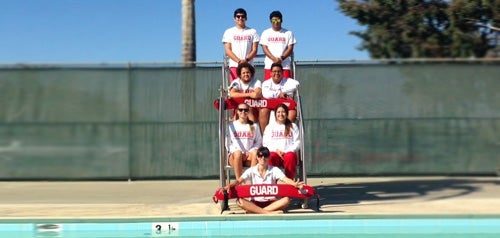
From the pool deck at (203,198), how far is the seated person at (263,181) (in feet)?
0.61

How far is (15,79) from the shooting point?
1293cm

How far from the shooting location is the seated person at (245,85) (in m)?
9.08

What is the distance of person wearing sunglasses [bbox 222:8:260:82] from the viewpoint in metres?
9.66

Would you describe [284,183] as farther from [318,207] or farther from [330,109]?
[330,109]

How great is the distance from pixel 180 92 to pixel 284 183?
4.93 m

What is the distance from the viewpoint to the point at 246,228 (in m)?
7.66

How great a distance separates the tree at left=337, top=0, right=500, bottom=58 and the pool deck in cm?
544

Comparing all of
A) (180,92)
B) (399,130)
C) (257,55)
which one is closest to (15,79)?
(180,92)

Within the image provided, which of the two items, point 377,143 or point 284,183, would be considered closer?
point 284,183

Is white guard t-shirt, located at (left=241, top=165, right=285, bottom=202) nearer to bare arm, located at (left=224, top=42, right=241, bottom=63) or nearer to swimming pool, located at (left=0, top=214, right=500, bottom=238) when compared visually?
→ swimming pool, located at (left=0, top=214, right=500, bottom=238)

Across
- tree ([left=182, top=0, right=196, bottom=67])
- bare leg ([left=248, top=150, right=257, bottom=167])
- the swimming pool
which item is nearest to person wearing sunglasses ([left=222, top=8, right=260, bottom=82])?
bare leg ([left=248, top=150, right=257, bottom=167])

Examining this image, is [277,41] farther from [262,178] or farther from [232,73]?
[262,178]

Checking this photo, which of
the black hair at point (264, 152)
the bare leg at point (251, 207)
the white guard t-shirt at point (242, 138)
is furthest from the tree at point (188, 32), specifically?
the bare leg at point (251, 207)

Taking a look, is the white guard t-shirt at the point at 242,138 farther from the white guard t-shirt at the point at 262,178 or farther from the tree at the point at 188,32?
the tree at the point at 188,32
